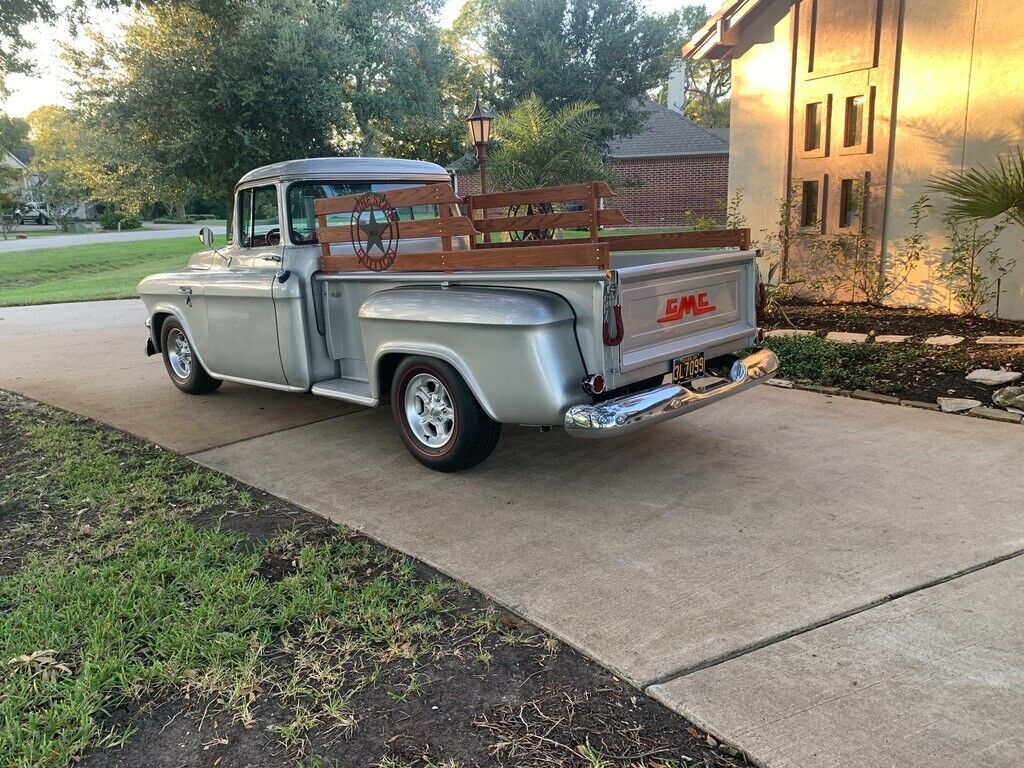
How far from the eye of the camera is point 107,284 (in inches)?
822

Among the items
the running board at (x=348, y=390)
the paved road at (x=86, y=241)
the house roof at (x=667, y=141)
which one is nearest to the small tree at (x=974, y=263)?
the running board at (x=348, y=390)

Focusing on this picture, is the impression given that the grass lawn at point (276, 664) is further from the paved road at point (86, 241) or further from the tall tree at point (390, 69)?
the paved road at point (86, 241)

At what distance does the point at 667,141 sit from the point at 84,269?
2032cm

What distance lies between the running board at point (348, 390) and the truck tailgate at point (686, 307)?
182 centimetres

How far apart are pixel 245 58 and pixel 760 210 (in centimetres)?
826

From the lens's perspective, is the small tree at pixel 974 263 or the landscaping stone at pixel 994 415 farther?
the small tree at pixel 974 263

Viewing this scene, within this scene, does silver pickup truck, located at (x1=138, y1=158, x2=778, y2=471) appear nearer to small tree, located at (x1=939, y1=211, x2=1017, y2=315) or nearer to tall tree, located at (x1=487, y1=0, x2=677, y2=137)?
small tree, located at (x1=939, y1=211, x2=1017, y2=315)

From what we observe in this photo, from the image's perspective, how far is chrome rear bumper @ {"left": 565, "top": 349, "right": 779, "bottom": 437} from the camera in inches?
159

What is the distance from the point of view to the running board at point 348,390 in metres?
5.23

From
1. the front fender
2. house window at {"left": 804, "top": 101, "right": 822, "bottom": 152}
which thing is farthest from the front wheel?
house window at {"left": 804, "top": 101, "right": 822, "bottom": 152}

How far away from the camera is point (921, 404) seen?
19.8 ft

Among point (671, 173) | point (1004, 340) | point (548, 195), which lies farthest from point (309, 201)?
point (671, 173)

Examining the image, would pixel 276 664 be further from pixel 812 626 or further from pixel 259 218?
pixel 259 218

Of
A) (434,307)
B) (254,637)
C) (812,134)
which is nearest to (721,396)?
(434,307)
